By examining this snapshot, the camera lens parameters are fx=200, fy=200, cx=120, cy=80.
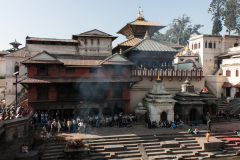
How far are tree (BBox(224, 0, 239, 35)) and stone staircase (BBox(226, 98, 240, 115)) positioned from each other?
21.4 m

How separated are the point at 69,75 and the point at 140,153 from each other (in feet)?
33.5

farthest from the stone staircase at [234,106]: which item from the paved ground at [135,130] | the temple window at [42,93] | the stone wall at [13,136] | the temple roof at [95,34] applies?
the stone wall at [13,136]

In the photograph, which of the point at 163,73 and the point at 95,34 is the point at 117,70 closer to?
the point at 163,73

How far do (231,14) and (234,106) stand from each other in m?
24.0

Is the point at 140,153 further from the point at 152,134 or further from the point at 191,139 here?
the point at 191,139

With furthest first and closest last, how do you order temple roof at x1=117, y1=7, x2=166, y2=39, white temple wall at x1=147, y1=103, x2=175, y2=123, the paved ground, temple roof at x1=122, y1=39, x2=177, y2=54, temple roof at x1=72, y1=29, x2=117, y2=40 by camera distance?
temple roof at x1=117, y1=7, x2=166, y2=39
temple roof at x1=72, y1=29, x2=117, y2=40
temple roof at x1=122, y1=39, x2=177, y2=54
white temple wall at x1=147, y1=103, x2=175, y2=123
the paved ground

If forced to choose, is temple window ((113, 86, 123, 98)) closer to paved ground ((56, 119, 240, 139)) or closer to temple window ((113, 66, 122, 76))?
temple window ((113, 66, 122, 76))

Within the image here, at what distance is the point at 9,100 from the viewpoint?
78.4ft

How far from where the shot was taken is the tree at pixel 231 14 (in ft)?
131

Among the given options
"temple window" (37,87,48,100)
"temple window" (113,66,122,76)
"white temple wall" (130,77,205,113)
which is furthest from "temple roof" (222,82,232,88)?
"temple window" (37,87,48,100)

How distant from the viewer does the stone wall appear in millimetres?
12836

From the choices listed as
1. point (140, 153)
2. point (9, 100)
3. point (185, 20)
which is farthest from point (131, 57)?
point (185, 20)

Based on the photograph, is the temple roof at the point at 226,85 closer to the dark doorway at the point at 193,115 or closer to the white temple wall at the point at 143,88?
the white temple wall at the point at 143,88

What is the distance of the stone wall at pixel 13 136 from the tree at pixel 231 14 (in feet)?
136
